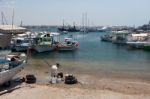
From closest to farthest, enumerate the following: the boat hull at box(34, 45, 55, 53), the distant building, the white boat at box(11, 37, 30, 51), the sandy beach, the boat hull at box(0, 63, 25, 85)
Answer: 1. the sandy beach
2. the boat hull at box(0, 63, 25, 85)
3. the distant building
4. the boat hull at box(34, 45, 55, 53)
5. the white boat at box(11, 37, 30, 51)

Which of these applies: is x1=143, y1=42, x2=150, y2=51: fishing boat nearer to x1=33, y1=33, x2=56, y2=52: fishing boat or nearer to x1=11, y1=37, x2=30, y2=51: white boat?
x1=33, y1=33, x2=56, y2=52: fishing boat

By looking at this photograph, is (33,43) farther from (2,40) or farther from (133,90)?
(133,90)

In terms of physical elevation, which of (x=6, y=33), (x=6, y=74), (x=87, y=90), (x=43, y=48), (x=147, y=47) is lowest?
(x=87, y=90)

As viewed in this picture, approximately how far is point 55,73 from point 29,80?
2.50 m

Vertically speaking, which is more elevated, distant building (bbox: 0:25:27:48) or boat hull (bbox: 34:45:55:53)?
distant building (bbox: 0:25:27:48)

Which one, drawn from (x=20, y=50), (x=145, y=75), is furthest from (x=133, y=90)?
(x=20, y=50)

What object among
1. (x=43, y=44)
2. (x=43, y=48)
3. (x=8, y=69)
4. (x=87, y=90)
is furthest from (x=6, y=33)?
(x=87, y=90)

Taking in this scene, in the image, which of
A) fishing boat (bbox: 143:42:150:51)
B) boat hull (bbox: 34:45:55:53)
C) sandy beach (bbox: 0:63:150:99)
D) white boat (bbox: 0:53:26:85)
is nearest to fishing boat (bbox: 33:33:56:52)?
boat hull (bbox: 34:45:55:53)

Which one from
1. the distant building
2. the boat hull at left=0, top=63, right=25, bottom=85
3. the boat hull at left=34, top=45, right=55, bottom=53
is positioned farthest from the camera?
the boat hull at left=34, top=45, right=55, bottom=53

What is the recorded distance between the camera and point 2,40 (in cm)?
4888

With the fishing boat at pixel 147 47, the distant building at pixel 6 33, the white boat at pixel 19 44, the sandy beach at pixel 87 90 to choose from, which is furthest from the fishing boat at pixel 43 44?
the sandy beach at pixel 87 90

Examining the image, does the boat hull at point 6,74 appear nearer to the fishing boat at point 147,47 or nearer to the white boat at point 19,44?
the white boat at point 19,44

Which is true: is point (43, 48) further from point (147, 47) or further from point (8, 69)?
point (8, 69)

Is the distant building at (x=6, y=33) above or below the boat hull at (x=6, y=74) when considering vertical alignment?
above
